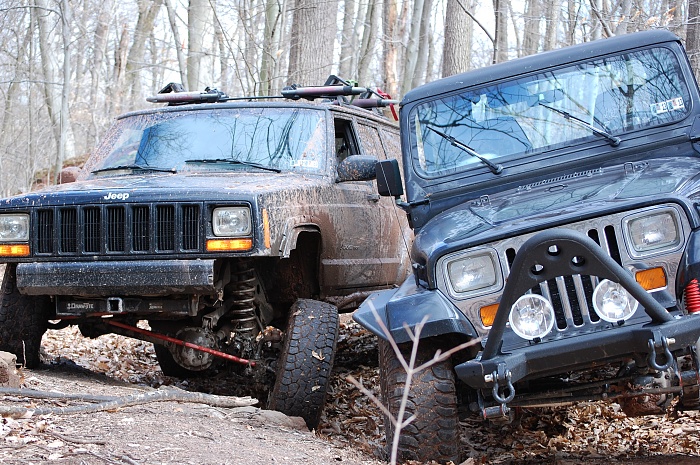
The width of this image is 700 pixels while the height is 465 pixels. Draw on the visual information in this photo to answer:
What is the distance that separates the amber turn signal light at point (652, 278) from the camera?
3662 mm

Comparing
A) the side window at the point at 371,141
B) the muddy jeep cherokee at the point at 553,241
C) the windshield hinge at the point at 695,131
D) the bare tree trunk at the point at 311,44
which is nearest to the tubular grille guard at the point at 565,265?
the muddy jeep cherokee at the point at 553,241

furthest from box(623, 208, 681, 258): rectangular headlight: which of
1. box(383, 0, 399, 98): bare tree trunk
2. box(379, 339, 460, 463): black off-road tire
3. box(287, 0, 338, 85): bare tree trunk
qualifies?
box(383, 0, 399, 98): bare tree trunk

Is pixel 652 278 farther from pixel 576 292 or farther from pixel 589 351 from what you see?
pixel 589 351

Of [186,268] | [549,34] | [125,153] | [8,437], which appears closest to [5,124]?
[549,34]

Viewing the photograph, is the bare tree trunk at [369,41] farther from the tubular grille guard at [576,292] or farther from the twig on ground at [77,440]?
the twig on ground at [77,440]

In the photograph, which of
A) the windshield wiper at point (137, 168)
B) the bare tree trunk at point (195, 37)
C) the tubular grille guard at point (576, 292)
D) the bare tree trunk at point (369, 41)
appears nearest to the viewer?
the tubular grille guard at point (576, 292)

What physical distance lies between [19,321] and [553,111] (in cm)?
362

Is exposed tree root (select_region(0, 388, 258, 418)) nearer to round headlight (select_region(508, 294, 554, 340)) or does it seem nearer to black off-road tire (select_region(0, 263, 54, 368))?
black off-road tire (select_region(0, 263, 54, 368))

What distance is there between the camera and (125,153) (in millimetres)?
6414

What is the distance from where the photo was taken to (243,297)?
18.1 ft

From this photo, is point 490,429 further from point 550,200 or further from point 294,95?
point 294,95

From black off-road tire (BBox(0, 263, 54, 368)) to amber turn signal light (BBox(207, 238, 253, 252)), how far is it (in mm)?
1508

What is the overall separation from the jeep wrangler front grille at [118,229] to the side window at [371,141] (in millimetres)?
2201

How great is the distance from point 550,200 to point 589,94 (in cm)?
101
